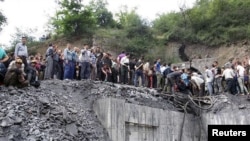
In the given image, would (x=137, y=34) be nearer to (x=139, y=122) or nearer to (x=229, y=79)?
(x=229, y=79)

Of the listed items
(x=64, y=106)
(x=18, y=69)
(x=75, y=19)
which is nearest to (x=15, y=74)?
(x=18, y=69)

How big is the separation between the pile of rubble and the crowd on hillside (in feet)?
2.65

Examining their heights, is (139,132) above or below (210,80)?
below

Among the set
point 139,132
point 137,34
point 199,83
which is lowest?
point 139,132

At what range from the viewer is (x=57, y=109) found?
13000mm

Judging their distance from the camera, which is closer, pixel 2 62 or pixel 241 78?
pixel 2 62

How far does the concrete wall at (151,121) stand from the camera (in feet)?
45.6

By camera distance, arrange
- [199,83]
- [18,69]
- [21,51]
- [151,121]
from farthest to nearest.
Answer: [199,83]
[151,121]
[21,51]
[18,69]

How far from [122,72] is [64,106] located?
4.71 metres

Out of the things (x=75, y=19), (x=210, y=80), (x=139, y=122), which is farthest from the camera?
(x=75, y=19)

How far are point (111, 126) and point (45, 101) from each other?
218 cm

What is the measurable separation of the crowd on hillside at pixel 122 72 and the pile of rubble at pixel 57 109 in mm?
807

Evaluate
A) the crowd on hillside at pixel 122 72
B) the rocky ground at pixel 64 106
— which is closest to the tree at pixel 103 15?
the crowd on hillside at pixel 122 72

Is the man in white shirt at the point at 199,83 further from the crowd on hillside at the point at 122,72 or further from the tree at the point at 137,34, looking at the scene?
the tree at the point at 137,34
